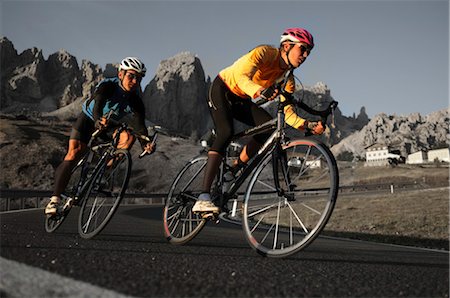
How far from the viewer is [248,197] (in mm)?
3891

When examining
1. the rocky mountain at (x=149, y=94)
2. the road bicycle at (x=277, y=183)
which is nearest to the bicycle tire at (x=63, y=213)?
the road bicycle at (x=277, y=183)

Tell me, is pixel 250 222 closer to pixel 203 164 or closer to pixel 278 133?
pixel 278 133

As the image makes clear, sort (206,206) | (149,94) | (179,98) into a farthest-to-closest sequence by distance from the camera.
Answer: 1. (149,94)
2. (179,98)
3. (206,206)

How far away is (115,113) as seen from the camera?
546 centimetres

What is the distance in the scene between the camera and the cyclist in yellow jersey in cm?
395

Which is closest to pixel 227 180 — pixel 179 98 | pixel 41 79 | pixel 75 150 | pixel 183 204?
pixel 183 204

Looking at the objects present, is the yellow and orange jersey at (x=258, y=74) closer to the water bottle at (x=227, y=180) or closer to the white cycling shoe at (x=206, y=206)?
the water bottle at (x=227, y=180)

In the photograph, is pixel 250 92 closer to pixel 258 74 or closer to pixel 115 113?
pixel 258 74

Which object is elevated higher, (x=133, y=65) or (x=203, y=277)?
(x=133, y=65)

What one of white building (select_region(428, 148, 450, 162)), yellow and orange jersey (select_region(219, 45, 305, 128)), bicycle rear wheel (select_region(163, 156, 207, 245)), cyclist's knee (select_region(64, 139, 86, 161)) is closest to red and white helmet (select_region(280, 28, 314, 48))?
yellow and orange jersey (select_region(219, 45, 305, 128))

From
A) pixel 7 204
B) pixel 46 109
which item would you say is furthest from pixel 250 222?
pixel 46 109

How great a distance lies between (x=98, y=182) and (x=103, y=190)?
0.15 meters

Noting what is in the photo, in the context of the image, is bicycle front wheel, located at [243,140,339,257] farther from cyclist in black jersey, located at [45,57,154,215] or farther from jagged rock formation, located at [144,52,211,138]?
jagged rock formation, located at [144,52,211,138]

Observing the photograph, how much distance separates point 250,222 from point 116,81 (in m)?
3.27
